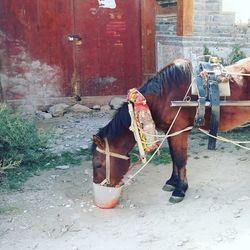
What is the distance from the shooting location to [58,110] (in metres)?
7.94

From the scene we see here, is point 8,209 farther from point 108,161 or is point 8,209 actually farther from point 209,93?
point 209,93

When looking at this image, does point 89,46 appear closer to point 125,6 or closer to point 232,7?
point 125,6

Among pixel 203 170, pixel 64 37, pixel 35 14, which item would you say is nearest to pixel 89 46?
pixel 64 37

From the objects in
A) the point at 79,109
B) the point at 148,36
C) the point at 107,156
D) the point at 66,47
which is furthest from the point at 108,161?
the point at 148,36

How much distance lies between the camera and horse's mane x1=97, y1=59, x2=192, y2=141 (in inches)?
173

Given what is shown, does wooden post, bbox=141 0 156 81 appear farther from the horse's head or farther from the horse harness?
the horse's head

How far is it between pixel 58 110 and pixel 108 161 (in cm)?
371

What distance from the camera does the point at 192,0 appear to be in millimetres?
7125

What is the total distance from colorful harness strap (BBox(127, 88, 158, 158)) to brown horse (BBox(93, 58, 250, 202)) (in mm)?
117

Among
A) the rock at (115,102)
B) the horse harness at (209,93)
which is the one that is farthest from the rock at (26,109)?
the horse harness at (209,93)

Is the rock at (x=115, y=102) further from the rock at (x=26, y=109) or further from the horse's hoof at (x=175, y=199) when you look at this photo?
the horse's hoof at (x=175, y=199)

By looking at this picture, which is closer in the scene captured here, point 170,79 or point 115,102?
point 170,79

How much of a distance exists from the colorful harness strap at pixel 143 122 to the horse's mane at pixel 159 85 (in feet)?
0.44

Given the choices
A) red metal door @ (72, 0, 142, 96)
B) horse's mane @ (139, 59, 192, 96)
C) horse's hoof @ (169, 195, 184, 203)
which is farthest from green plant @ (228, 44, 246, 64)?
horse's hoof @ (169, 195, 184, 203)
